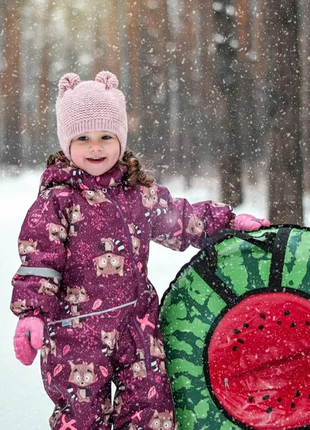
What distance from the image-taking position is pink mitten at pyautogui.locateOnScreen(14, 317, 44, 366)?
5.55 ft

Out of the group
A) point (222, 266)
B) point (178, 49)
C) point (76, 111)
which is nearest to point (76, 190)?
point (76, 111)

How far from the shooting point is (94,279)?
1818 mm

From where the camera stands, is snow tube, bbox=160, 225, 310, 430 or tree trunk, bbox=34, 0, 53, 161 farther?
tree trunk, bbox=34, 0, 53, 161

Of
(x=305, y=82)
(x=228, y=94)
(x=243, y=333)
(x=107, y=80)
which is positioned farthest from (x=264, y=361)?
(x=228, y=94)

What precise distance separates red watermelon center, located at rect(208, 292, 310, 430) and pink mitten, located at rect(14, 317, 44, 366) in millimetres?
507

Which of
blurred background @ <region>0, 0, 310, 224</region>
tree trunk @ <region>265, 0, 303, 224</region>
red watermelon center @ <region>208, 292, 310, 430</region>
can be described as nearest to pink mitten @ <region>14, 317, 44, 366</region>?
red watermelon center @ <region>208, 292, 310, 430</region>

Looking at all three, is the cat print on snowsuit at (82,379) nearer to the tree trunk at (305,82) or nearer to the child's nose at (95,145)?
the child's nose at (95,145)

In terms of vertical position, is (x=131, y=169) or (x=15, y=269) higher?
(x=131, y=169)

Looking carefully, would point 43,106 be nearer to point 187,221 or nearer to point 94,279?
point 187,221

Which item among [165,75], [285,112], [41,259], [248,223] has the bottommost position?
[41,259]

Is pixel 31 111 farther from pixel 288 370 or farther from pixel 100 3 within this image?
pixel 288 370

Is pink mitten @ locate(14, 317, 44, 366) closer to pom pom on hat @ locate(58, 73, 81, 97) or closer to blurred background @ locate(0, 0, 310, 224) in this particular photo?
pom pom on hat @ locate(58, 73, 81, 97)

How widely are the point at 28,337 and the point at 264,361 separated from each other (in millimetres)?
698

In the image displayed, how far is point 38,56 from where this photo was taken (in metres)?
6.38
